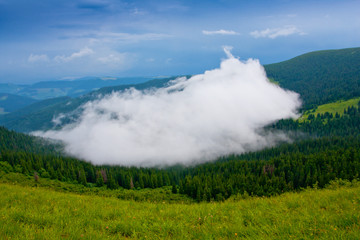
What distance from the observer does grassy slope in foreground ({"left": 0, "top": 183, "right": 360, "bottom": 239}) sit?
7723mm

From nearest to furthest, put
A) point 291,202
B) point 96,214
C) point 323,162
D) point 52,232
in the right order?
point 52,232 < point 96,214 < point 291,202 < point 323,162

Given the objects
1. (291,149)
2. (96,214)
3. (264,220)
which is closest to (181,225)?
(264,220)

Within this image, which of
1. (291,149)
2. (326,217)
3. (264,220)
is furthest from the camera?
(291,149)

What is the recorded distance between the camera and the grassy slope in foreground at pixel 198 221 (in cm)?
772

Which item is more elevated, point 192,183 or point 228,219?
point 228,219

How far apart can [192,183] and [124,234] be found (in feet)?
266

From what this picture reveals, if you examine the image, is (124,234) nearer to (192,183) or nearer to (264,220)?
(264,220)

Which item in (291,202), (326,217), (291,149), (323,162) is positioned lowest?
(291,149)

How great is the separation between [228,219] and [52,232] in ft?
24.4

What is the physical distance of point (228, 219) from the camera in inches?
386

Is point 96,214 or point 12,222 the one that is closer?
point 12,222

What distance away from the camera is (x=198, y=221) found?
32.3 ft

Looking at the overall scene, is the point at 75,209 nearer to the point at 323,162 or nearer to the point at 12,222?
the point at 12,222

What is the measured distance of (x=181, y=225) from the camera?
29.5 feet
